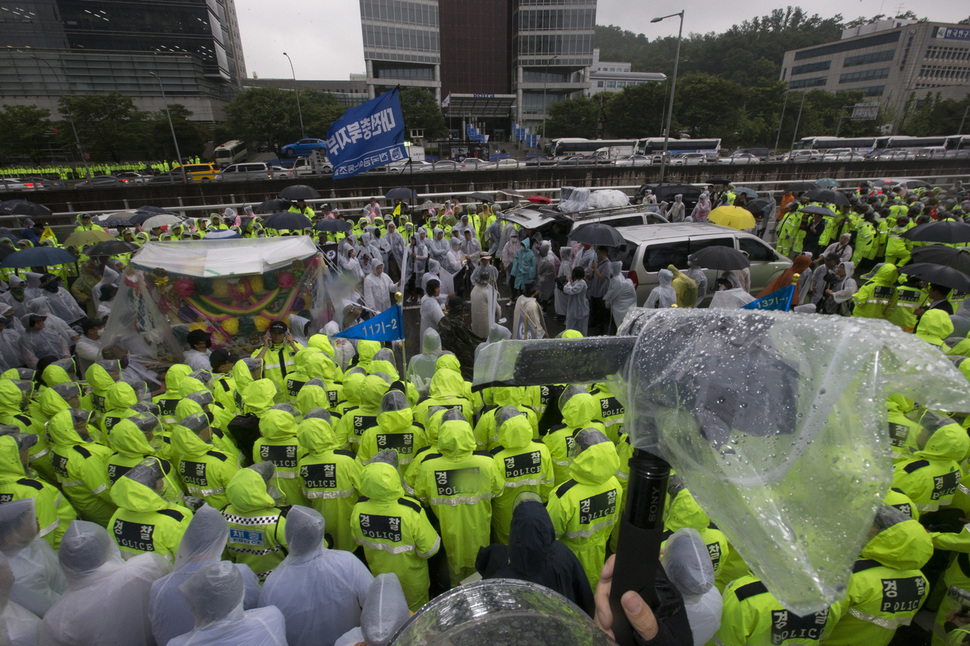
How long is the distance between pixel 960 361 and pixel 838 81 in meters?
86.2

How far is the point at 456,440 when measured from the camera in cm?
302

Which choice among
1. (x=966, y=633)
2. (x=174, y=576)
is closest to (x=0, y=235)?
(x=174, y=576)

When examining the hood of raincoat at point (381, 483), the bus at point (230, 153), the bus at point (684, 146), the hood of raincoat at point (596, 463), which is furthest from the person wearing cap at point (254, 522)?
the bus at point (230, 153)

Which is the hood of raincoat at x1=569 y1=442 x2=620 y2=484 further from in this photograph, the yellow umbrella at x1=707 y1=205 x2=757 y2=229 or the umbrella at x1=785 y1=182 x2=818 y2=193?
the umbrella at x1=785 y1=182 x2=818 y2=193

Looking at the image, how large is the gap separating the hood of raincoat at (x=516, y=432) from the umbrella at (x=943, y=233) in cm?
903

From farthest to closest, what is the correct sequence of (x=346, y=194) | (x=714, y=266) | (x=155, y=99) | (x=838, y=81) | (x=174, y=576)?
(x=838, y=81), (x=155, y=99), (x=346, y=194), (x=714, y=266), (x=174, y=576)

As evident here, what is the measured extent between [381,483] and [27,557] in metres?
2.13

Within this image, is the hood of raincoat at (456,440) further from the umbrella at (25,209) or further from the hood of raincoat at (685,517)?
the umbrella at (25,209)

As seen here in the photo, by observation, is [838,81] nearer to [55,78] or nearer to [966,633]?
[966,633]

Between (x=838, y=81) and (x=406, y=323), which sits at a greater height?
(x=838, y=81)

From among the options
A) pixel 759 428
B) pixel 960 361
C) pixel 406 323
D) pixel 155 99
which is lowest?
pixel 406 323

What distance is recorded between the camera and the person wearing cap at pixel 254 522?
2.81 m

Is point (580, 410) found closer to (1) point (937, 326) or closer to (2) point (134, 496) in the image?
(2) point (134, 496)

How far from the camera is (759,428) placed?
0.89 m
